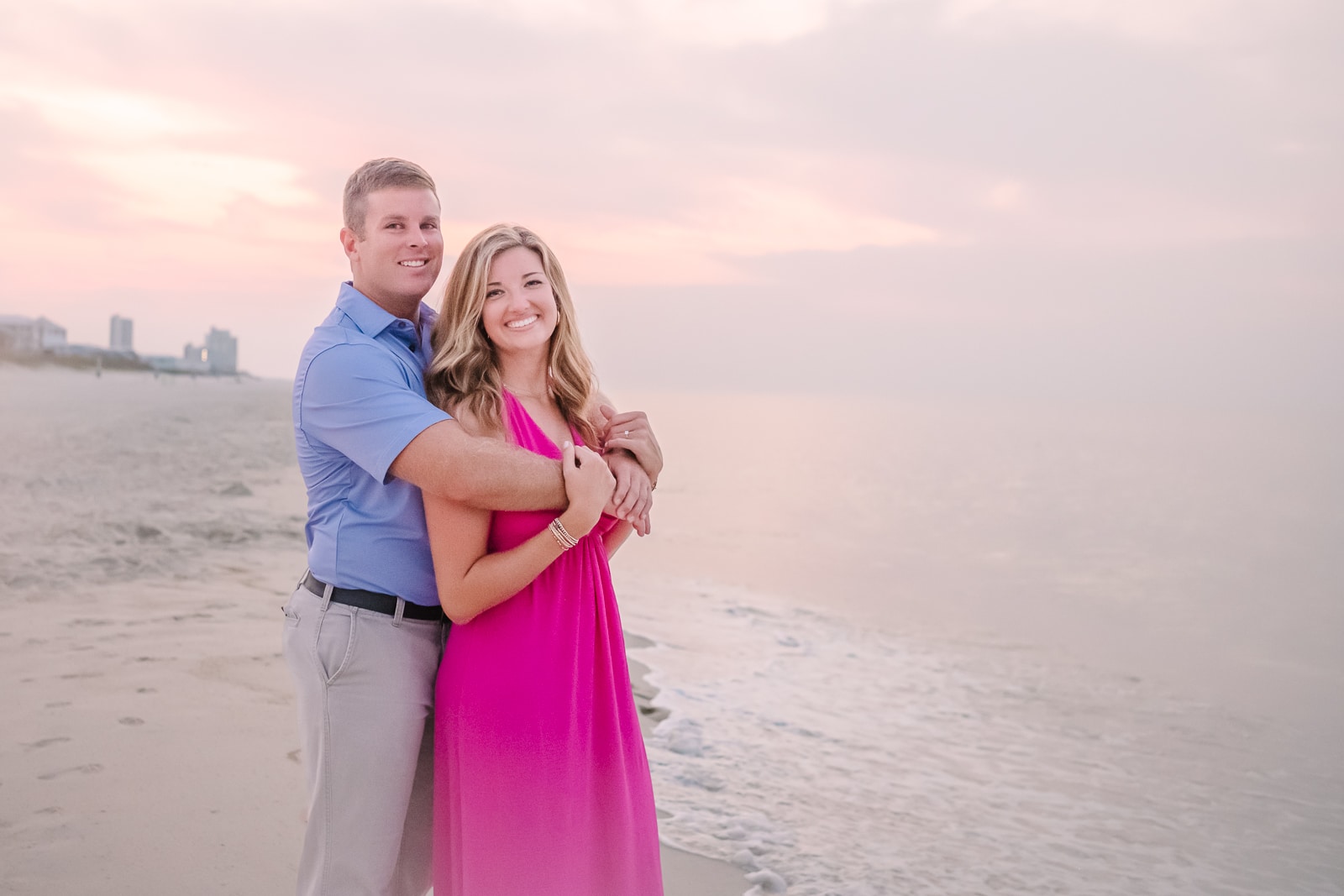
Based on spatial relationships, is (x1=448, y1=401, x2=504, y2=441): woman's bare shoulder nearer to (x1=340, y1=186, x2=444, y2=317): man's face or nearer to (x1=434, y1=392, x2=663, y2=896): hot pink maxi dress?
(x1=434, y1=392, x2=663, y2=896): hot pink maxi dress

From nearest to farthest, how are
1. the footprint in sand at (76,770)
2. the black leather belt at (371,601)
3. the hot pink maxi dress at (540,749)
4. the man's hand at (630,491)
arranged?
the hot pink maxi dress at (540,749)
the black leather belt at (371,601)
the man's hand at (630,491)
the footprint in sand at (76,770)

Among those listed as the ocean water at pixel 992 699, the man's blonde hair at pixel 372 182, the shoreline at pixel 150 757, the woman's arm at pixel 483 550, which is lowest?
the ocean water at pixel 992 699

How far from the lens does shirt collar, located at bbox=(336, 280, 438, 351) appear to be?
2.69 m

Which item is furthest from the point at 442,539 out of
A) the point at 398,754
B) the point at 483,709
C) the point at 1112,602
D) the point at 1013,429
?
the point at 1013,429

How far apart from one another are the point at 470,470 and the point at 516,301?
58 centimetres

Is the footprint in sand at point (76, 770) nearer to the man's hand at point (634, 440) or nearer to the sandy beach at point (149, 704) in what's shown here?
the sandy beach at point (149, 704)

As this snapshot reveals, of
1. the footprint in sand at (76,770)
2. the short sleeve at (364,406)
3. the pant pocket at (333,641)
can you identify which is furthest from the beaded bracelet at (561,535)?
the footprint in sand at (76,770)

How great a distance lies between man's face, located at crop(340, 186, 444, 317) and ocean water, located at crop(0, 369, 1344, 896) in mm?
2909

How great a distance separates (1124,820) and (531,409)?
4.77 metres

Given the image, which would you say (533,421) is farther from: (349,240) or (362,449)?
(349,240)

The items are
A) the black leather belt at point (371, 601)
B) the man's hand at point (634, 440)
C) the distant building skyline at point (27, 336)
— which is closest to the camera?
the black leather belt at point (371, 601)

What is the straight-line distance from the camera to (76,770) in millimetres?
Result: 4246

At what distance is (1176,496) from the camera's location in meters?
29.0

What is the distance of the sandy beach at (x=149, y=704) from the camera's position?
3.74 m
